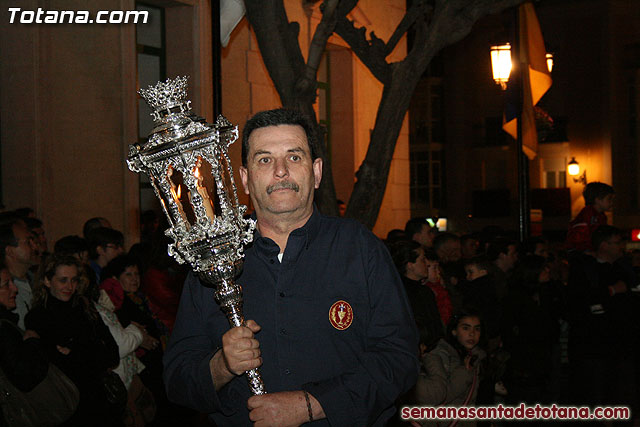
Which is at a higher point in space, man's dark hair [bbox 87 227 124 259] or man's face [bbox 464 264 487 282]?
man's dark hair [bbox 87 227 124 259]

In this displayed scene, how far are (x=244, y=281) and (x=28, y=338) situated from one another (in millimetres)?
2547

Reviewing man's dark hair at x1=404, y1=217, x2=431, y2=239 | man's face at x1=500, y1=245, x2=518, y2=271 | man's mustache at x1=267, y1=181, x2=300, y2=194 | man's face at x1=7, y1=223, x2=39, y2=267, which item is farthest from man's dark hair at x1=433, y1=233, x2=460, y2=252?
man's mustache at x1=267, y1=181, x2=300, y2=194

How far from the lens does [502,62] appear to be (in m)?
12.5

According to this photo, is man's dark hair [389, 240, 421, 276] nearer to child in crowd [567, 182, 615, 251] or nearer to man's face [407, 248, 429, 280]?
man's face [407, 248, 429, 280]

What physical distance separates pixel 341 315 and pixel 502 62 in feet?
33.7

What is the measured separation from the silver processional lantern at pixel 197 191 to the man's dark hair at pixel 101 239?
448cm

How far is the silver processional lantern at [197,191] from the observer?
2.95 metres

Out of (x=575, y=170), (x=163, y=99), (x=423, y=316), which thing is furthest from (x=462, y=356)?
(x=575, y=170)

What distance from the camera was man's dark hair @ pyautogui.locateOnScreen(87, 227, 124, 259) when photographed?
290 inches

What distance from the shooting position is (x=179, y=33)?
10.8 metres

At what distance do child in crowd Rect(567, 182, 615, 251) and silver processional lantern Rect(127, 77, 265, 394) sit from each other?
273 inches

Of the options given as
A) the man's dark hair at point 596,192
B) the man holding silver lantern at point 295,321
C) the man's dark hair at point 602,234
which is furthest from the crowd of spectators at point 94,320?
the man's dark hair at point 596,192

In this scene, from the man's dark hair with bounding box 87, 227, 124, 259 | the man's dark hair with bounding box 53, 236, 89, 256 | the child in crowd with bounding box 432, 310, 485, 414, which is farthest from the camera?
the man's dark hair with bounding box 87, 227, 124, 259

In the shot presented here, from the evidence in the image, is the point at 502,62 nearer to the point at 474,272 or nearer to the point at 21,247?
the point at 474,272
